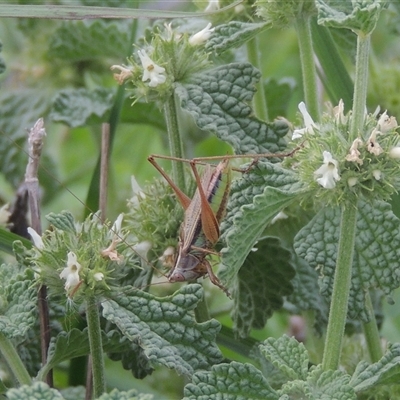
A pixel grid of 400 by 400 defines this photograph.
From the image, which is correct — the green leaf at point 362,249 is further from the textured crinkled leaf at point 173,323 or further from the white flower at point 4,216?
the white flower at point 4,216

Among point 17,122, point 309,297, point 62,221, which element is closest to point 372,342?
point 309,297

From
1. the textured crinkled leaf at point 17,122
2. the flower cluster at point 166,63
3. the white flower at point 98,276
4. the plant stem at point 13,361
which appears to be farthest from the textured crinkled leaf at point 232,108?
the textured crinkled leaf at point 17,122

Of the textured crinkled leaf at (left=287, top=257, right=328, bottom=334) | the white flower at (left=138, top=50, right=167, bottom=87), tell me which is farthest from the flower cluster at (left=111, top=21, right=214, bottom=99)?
the textured crinkled leaf at (left=287, top=257, right=328, bottom=334)

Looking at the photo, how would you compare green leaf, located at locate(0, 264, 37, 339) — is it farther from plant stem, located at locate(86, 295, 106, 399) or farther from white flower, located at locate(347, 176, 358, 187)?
white flower, located at locate(347, 176, 358, 187)

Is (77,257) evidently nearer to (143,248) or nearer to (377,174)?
(143,248)

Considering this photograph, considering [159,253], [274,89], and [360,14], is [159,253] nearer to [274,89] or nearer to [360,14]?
[360,14]
